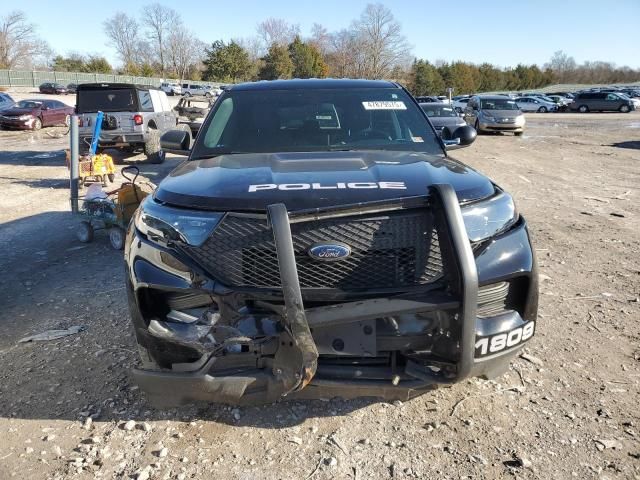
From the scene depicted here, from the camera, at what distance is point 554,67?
10362cm

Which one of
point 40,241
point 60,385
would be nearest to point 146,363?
point 60,385

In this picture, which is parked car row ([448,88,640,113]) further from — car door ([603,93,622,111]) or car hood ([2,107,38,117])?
car hood ([2,107,38,117])

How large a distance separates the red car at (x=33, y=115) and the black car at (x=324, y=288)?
826 inches

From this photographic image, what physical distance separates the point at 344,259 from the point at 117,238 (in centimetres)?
455

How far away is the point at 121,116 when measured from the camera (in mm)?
12055

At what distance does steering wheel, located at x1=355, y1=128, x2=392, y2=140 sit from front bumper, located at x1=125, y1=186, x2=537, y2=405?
1517 millimetres

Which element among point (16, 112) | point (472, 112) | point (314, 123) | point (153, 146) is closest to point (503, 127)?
point (472, 112)

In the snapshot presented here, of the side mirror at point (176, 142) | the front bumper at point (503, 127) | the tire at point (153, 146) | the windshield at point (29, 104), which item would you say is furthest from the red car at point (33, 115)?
the side mirror at point (176, 142)

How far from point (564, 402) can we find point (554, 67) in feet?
381

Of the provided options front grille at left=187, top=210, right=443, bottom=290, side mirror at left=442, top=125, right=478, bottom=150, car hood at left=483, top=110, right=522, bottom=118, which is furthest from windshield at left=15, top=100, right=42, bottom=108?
front grille at left=187, top=210, right=443, bottom=290

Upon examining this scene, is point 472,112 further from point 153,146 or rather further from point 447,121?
point 153,146

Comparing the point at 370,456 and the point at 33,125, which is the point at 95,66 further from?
the point at 370,456

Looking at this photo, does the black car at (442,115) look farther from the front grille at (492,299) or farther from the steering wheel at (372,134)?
the front grille at (492,299)

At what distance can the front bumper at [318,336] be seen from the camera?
209 cm
